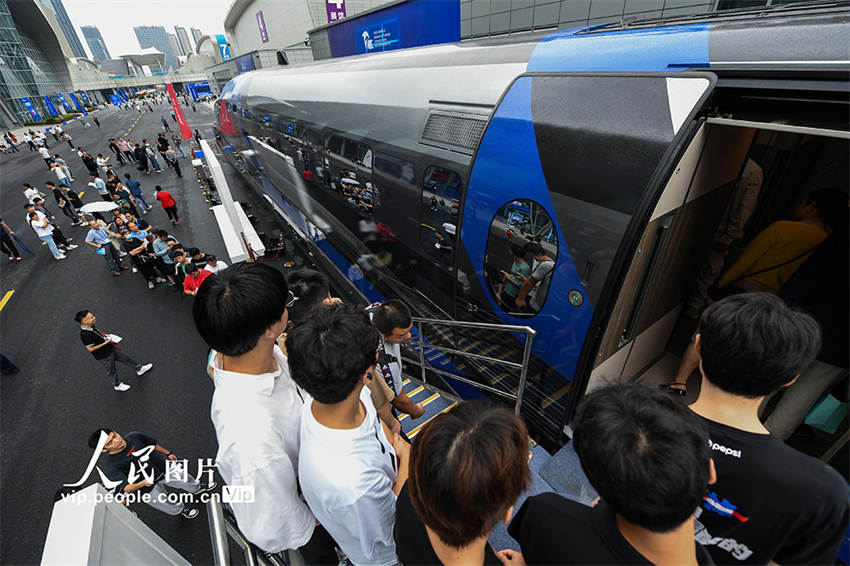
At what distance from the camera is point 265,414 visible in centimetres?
171

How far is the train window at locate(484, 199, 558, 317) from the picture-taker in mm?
2529

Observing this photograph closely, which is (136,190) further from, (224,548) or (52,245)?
(224,548)

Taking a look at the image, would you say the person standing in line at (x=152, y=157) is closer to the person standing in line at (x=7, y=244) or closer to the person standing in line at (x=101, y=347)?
the person standing in line at (x=7, y=244)

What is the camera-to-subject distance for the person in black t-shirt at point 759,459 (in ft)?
4.07

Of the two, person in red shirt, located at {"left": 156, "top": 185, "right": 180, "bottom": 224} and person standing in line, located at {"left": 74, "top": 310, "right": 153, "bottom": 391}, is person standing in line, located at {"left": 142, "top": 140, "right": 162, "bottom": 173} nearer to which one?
person in red shirt, located at {"left": 156, "top": 185, "right": 180, "bottom": 224}

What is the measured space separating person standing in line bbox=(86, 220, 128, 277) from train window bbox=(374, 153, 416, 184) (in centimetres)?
781

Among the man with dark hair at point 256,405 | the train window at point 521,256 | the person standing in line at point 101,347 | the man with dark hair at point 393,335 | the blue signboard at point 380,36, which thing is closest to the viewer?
the man with dark hair at point 256,405

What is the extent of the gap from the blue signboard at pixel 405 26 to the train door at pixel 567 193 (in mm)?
7865

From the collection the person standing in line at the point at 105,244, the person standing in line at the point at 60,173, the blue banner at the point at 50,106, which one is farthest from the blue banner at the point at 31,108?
the person standing in line at the point at 105,244

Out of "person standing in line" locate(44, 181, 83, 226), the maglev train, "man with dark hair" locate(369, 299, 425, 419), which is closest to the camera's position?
the maglev train

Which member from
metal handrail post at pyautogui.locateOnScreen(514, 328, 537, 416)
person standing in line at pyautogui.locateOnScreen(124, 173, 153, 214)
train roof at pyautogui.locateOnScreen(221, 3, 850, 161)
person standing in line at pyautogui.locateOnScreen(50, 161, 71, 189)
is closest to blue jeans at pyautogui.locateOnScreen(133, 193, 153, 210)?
person standing in line at pyautogui.locateOnScreen(124, 173, 153, 214)

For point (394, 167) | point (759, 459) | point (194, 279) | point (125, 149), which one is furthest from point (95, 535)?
point (125, 149)

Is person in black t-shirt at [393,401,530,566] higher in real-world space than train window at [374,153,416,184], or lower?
lower

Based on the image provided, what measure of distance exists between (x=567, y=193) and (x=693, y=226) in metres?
1.19
